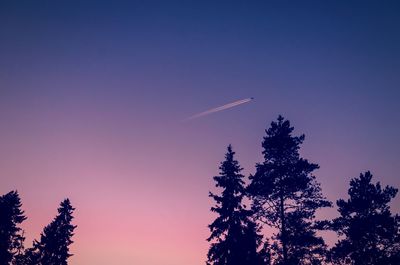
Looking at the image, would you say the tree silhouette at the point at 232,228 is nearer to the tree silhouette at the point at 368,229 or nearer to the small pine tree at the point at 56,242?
the tree silhouette at the point at 368,229

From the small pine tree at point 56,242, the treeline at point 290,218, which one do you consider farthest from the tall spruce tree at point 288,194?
the small pine tree at point 56,242

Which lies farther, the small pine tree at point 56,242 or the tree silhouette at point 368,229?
the small pine tree at point 56,242

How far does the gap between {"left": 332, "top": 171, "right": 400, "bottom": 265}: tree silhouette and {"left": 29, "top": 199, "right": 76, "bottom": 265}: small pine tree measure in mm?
30091

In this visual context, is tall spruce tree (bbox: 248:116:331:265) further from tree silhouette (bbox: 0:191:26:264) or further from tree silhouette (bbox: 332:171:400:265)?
tree silhouette (bbox: 0:191:26:264)

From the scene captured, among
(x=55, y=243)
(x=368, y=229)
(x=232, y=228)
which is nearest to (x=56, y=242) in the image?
(x=55, y=243)

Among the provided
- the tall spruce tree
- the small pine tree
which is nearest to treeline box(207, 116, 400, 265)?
the tall spruce tree

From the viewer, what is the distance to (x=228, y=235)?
2597cm

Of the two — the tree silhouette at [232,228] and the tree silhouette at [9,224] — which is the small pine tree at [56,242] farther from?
the tree silhouette at [232,228]

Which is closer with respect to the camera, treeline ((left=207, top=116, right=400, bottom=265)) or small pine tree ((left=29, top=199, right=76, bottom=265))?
treeline ((left=207, top=116, right=400, bottom=265))

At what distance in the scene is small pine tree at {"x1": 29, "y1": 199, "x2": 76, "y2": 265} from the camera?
36588mm

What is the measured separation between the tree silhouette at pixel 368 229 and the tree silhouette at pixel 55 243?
98.7 ft

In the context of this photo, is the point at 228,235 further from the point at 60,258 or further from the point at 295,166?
the point at 60,258

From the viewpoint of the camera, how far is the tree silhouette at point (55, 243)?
36594 mm

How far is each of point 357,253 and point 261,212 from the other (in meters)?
9.76
